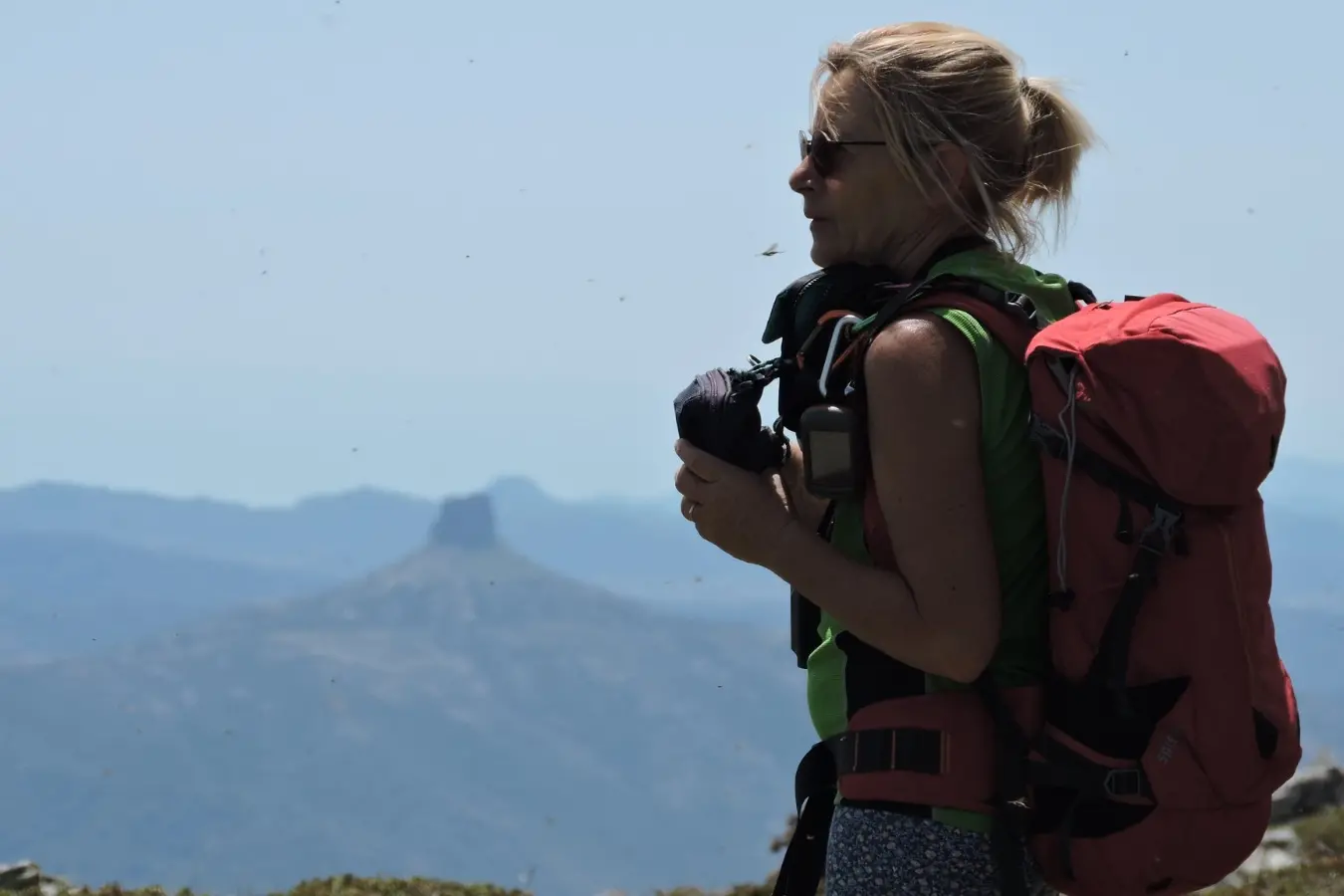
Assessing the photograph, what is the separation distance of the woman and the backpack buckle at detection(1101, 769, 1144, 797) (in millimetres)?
297

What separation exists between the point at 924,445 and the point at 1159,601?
0.55 meters

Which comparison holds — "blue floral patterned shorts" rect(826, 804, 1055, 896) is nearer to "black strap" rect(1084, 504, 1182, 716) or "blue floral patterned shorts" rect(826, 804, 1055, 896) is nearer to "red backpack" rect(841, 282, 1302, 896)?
"red backpack" rect(841, 282, 1302, 896)

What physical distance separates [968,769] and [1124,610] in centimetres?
47

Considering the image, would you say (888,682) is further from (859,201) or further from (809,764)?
(859,201)

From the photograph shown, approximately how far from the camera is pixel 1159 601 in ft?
10.3

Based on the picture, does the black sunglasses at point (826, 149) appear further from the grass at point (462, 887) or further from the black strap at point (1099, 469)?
the grass at point (462, 887)

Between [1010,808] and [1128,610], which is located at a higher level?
[1128,610]

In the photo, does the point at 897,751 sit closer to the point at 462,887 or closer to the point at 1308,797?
the point at 462,887

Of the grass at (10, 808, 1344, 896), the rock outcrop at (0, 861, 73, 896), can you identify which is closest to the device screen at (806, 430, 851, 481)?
the grass at (10, 808, 1344, 896)

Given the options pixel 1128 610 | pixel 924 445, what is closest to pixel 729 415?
pixel 924 445

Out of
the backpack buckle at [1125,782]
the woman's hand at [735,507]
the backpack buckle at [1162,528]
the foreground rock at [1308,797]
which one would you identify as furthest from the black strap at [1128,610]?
the foreground rock at [1308,797]

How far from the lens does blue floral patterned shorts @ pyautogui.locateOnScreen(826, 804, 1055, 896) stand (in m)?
3.32

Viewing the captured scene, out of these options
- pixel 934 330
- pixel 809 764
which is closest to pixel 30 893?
pixel 809 764

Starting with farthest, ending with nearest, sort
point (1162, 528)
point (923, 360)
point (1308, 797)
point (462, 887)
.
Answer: point (1308, 797), point (462, 887), point (923, 360), point (1162, 528)
